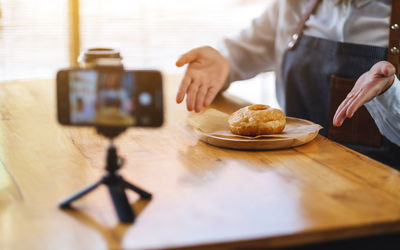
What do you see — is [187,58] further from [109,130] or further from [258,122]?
[109,130]

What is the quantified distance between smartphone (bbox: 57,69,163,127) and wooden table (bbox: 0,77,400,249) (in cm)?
15

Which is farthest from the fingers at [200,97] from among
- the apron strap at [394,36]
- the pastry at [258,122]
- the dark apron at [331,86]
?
the apron strap at [394,36]

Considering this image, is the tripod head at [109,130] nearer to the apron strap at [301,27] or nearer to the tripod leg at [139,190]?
the tripod leg at [139,190]

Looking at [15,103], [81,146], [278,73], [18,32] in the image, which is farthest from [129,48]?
[81,146]

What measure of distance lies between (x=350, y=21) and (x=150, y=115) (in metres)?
1.15

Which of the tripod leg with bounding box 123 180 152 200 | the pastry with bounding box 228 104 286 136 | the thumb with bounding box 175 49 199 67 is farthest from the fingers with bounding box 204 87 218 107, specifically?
the tripod leg with bounding box 123 180 152 200

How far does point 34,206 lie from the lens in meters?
0.95

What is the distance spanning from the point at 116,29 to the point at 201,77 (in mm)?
2512

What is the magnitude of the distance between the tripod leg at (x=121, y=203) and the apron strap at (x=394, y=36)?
1118 mm

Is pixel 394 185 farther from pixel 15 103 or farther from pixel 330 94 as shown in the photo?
pixel 15 103

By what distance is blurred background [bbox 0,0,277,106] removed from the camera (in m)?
3.80

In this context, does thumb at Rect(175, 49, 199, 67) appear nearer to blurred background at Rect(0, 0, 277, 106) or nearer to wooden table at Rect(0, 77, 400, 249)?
wooden table at Rect(0, 77, 400, 249)

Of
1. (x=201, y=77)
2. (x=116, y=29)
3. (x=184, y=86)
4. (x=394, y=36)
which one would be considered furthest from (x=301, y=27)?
(x=116, y=29)

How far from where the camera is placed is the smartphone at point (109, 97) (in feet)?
3.02
